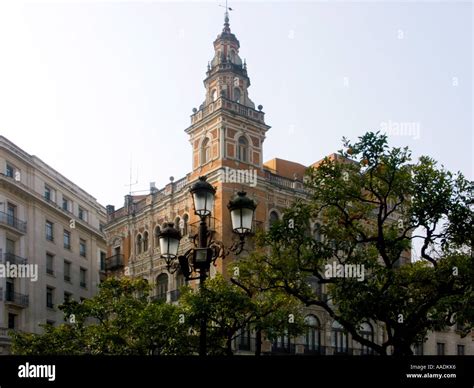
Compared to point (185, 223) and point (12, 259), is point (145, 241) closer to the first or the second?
point (185, 223)

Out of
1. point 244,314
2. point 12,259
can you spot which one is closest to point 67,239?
point 12,259

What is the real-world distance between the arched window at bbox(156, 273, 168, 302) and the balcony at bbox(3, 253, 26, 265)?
334 inches

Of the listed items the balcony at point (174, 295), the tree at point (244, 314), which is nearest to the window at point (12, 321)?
the balcony at point (174, 295)

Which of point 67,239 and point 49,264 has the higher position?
point 67,239

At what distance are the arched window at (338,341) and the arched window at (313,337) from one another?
4.06 ft

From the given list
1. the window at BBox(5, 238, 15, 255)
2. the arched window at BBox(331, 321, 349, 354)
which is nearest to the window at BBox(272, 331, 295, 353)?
the arched window at BBox(331, 321, 349, 354)

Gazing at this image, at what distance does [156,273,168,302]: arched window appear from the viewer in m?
48.2

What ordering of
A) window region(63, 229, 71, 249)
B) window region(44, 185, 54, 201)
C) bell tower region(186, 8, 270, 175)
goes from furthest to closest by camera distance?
window region(63, 229, 71, 249) < window region(44, 185, 54, 201) < bell tower region(186, 8, 270, 175)

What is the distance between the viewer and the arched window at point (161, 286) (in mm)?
48156

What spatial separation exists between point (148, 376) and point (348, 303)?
7.03m

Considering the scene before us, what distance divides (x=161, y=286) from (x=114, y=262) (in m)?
5.96

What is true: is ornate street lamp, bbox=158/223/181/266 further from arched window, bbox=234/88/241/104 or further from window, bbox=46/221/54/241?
window, bbox=46/221/54/241

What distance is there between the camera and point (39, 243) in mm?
51438

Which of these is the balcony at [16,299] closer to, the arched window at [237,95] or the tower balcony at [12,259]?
the tower balcony at [12,259]
